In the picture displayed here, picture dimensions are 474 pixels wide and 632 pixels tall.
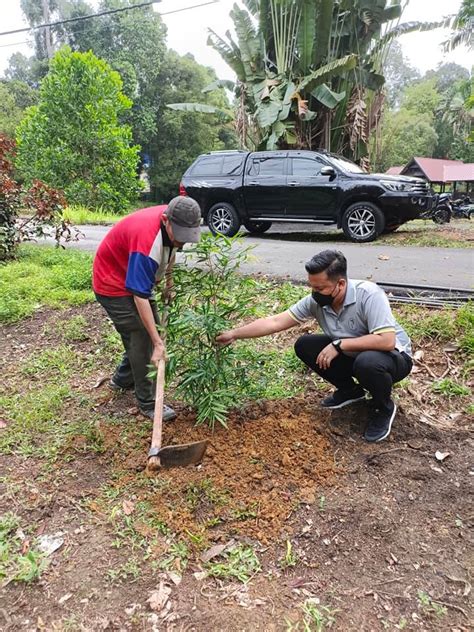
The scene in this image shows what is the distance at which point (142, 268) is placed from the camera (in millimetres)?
2686

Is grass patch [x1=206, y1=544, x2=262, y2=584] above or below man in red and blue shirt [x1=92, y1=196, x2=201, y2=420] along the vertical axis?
below

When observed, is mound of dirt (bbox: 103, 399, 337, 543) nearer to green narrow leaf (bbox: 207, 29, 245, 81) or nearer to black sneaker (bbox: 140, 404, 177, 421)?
black sneaker (bbox: 140, 404, 177, 421)

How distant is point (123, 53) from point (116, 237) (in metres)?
29.1

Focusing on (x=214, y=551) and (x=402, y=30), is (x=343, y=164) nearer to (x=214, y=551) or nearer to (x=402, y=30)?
(x=402, y=30)

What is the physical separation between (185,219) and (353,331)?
120cm

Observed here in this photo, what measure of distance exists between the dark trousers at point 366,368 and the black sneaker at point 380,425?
2.3 inches

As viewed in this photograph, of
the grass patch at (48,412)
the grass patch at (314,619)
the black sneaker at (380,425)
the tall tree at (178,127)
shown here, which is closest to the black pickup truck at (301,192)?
the grass patch at (48,412)

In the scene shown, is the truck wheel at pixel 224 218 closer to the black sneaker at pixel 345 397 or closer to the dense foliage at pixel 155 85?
the black sneaker at pixel 345 397

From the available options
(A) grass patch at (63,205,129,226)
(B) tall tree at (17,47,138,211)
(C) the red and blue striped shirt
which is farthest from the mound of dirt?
(B) tall tree at (17,47,138,211)

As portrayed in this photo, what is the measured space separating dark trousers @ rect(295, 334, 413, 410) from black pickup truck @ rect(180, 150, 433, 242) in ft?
17.2

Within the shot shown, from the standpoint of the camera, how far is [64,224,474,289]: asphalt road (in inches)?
221

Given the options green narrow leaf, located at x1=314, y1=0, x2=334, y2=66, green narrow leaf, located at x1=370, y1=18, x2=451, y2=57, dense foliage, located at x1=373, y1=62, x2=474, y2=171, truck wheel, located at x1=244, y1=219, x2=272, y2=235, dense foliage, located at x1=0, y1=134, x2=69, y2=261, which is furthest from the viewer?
dense foliage, located at x1=373, y1=62, x2=474, y2=171

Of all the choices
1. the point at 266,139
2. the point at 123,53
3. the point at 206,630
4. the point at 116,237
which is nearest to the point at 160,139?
the point at 123,53

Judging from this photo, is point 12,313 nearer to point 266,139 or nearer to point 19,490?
point 19,490
